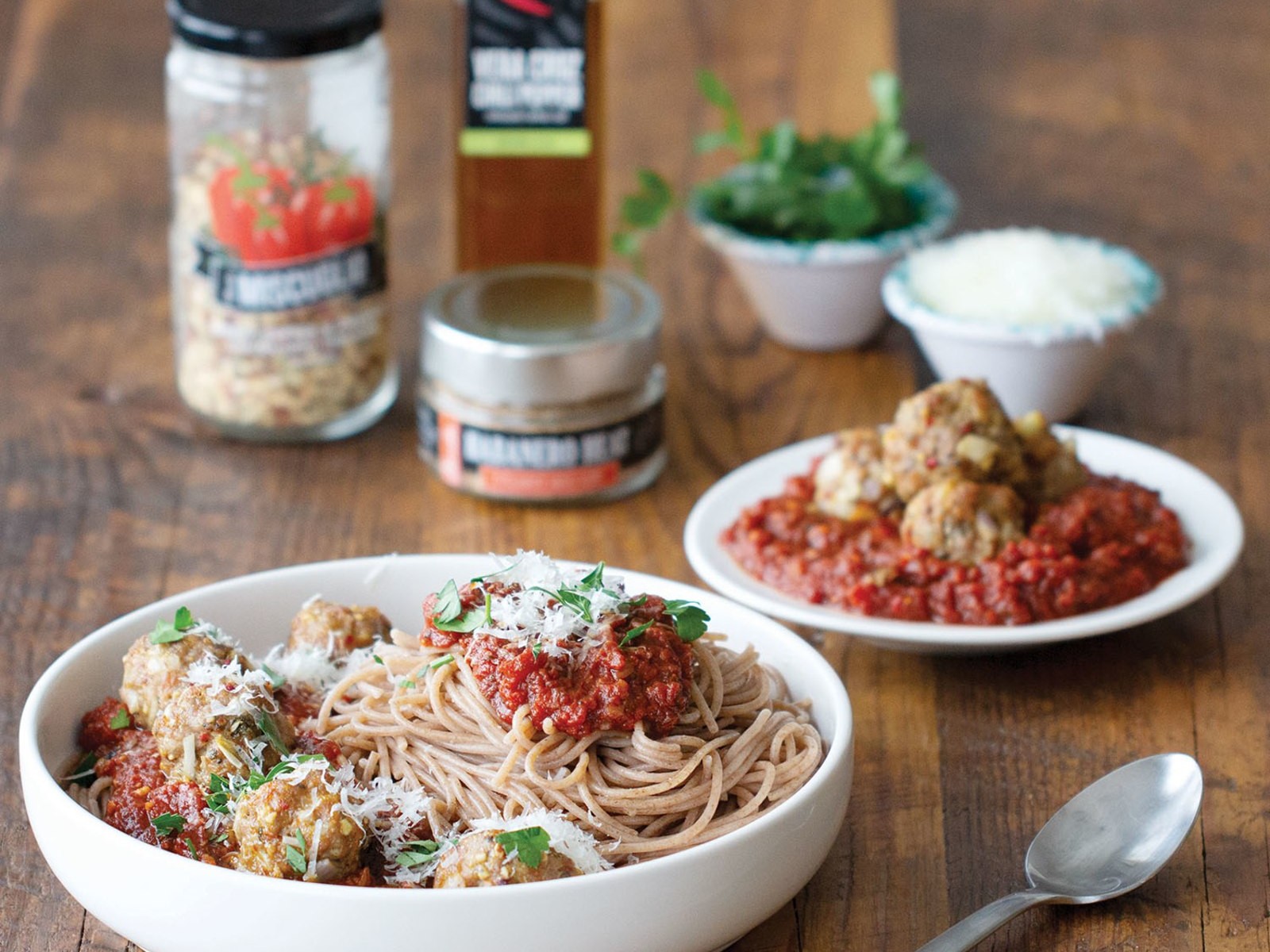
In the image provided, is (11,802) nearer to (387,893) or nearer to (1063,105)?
(387,893)

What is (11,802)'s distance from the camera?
6.66 ft

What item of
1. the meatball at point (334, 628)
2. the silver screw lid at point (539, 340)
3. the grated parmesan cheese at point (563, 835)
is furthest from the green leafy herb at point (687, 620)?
the silver screw lid at point (539, 340)

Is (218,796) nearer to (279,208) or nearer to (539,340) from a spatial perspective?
(539,340)

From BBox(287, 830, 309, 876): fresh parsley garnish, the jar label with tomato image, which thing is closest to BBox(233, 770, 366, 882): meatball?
BBox(287, 830, 309, 876): fresh parsley garnish

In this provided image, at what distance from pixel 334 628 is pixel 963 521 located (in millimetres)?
883

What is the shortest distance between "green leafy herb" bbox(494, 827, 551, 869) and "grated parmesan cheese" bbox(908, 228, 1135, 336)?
1.63 m

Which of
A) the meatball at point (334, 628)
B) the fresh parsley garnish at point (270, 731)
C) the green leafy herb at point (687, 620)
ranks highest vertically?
the green leafy herb at point (687, 620)

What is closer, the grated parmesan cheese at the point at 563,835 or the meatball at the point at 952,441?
the grated parmesan cheese at the point at 563,835

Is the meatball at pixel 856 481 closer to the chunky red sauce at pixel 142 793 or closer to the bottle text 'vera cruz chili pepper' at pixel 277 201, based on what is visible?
the bottle text 'vera cruz chili pepper' at pixel 277 201

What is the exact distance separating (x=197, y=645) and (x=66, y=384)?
60.8 inches

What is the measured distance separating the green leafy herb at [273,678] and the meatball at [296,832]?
9.6 inches

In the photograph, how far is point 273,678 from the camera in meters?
1.87

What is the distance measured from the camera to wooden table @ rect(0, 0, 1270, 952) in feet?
6.52

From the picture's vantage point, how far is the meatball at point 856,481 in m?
2.45
